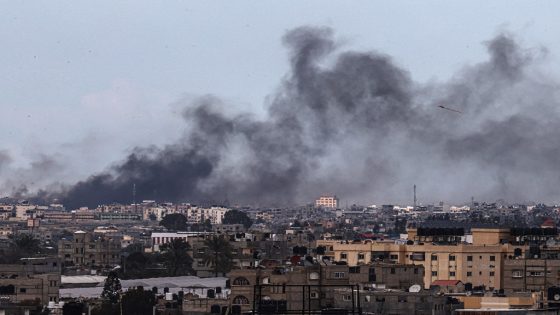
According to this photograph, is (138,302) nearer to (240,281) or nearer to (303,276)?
(240,281)

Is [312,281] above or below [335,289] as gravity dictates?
above

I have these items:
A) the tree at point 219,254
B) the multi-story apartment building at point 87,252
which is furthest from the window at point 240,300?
the multi-story apartment building at point 87,252

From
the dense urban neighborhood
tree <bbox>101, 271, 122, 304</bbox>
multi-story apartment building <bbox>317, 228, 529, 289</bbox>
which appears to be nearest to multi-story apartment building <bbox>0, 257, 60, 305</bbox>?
the dense urban neighborhood

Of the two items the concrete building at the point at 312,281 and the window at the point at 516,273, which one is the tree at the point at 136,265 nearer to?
the window at the point at 516,273

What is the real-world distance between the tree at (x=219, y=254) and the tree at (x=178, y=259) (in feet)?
5.42

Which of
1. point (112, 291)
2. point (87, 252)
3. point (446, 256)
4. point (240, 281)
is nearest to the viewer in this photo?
point (240, 281)

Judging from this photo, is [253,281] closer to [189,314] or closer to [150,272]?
[189,314]

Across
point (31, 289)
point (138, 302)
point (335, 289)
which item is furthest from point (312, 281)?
point (31, 289)

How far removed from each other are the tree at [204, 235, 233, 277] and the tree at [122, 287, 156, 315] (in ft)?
117

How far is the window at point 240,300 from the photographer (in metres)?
66.1

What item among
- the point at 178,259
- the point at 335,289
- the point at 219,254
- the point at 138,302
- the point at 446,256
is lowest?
the point at 138,302

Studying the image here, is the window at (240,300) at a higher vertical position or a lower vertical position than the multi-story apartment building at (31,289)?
lower

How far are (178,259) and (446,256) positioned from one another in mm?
32310

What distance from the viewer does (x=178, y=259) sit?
4830 inches
